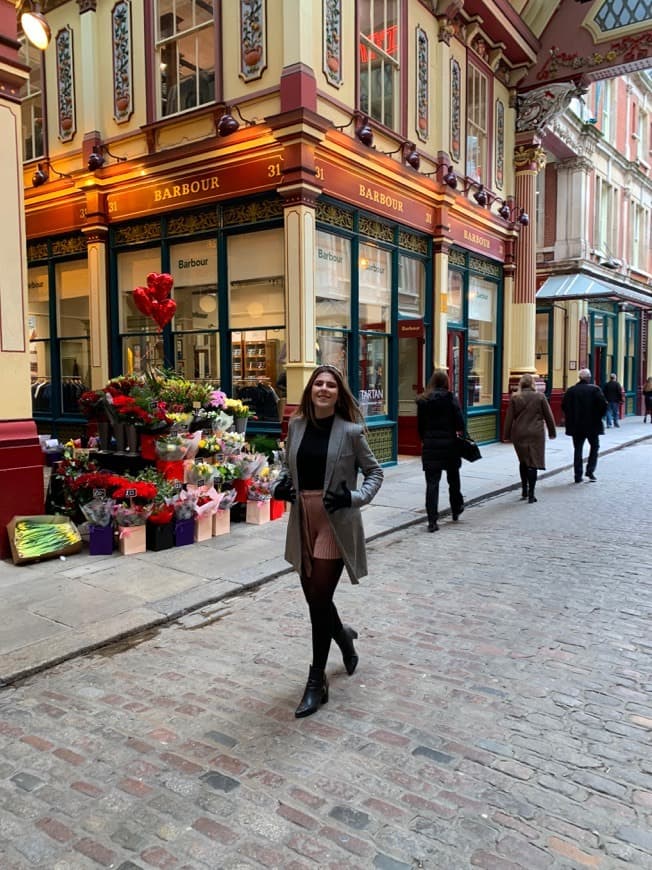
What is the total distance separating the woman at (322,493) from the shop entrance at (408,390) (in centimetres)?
1003

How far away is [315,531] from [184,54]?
10.1 metres

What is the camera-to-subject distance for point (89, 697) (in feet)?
13.0

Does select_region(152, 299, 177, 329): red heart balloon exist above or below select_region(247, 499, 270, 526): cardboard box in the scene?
above

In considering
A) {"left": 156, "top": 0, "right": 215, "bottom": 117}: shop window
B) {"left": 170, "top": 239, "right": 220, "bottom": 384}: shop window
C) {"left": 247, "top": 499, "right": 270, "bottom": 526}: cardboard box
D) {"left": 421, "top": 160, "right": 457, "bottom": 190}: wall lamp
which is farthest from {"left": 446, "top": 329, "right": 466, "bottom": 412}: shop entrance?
{"left": 247, "top": 499, "right": 270, "bottom": 526}: cardboard box

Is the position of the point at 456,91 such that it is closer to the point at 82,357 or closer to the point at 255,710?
the point at 82,357

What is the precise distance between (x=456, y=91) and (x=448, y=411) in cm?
860

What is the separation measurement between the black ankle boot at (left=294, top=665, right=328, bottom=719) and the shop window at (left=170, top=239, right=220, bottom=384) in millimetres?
8016

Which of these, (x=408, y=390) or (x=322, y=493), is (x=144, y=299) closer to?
(x=322, y=493)

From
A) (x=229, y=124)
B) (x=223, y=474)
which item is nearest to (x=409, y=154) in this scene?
(x=229, y=124)

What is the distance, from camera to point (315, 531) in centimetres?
378

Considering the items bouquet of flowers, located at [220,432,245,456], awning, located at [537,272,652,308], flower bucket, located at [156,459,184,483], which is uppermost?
awning, located at [537,272,652,308]

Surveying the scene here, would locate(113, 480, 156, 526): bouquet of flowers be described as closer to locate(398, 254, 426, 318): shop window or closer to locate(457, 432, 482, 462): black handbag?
locate(457, 432, 482, 462): black handbag

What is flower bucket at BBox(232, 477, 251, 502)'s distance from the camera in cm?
823

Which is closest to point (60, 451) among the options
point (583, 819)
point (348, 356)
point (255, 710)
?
point (348, 356)
